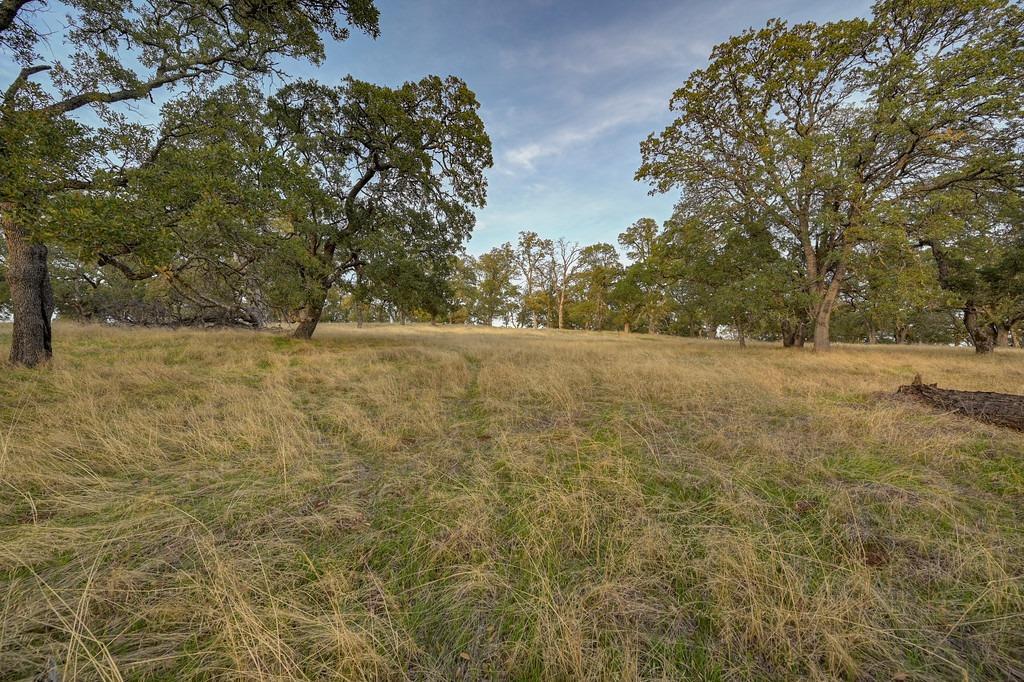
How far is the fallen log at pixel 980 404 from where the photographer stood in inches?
174

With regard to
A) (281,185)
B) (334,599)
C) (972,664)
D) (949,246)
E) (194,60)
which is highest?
(194,60)

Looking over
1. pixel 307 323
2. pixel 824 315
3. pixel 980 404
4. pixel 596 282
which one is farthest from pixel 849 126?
pixel 596 282

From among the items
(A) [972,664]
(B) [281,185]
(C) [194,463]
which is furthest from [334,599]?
(B) [281,185]

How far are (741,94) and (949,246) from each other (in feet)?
44.5

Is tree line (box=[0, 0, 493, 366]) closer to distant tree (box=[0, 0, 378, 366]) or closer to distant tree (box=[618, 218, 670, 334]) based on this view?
distant tree (box=[0, 0, 378, 366])

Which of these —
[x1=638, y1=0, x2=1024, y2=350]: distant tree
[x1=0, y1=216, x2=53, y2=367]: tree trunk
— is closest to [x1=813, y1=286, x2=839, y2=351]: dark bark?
[x1=638, y1=0, x2=1024, y2=350]: distant tree

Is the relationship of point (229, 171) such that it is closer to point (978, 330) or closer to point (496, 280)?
point (978, 330)

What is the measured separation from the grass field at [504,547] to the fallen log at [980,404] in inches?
23.7

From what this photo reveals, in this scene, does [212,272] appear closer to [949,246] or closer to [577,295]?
[949,246]

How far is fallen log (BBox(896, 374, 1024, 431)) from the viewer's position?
442cm

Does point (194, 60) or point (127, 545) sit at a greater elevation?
point (194, 60)

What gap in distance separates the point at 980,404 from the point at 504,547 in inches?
295

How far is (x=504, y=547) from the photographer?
2.20 m

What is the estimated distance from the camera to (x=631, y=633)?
1559 millimetres
